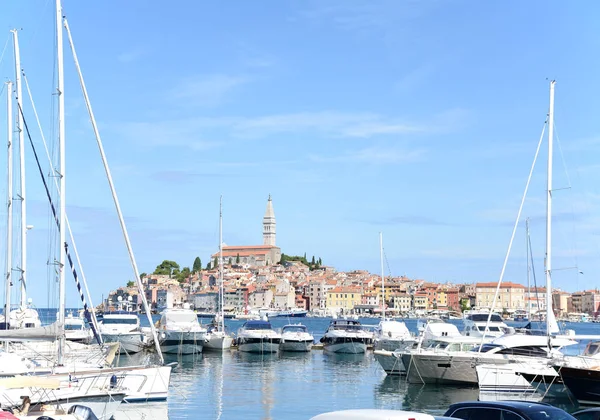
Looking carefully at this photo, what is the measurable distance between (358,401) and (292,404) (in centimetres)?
251

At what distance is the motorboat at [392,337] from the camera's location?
4622 centimetres

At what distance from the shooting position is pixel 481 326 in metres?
46.6

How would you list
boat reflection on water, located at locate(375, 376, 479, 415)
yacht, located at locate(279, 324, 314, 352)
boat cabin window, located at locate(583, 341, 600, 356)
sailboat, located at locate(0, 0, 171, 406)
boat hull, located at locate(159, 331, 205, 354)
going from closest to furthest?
sailboat, located at locate(0, 0, 171, 406), boat cabin window, located at locate(583, 341, 600, 356), boat reflection on water, located at locate(375, 376, 479, 415), boat hull, located at locate(159, 331, 205, 354), yacht, located at locate(279, 324, 314, 352)

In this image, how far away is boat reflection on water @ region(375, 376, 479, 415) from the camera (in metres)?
27.5

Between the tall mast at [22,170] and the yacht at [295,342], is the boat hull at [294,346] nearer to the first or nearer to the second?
the yacht at [295,342]

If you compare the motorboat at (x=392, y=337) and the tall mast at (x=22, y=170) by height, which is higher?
the tall mast at (x=22, y=170)

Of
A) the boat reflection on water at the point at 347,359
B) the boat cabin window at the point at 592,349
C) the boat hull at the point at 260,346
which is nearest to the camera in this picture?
the boat cabin window at the point at 592,349

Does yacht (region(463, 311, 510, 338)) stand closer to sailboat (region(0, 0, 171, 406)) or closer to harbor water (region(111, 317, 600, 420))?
harbor water (region(111, 317, 600, 420))

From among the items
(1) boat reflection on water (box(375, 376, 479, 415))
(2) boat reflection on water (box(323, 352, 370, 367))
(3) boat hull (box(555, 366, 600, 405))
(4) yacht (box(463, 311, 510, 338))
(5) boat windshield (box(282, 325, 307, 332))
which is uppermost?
(4) yacht (box(463, 311, 510, 338))

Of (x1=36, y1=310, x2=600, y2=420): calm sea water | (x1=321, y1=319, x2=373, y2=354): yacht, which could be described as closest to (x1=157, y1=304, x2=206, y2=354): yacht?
(x1=36, y1=310, x2=600, y2=420): calm sea water

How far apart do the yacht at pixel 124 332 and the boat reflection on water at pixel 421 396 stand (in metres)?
20.2

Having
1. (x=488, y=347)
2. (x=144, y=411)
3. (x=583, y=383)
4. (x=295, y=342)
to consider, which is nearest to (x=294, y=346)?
(x=295, y=342)

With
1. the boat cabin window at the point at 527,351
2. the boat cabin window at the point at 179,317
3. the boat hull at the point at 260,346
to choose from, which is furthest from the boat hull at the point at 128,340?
the boat cabin window at the point at 527,351

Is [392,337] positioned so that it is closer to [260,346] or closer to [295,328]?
[260,346]
